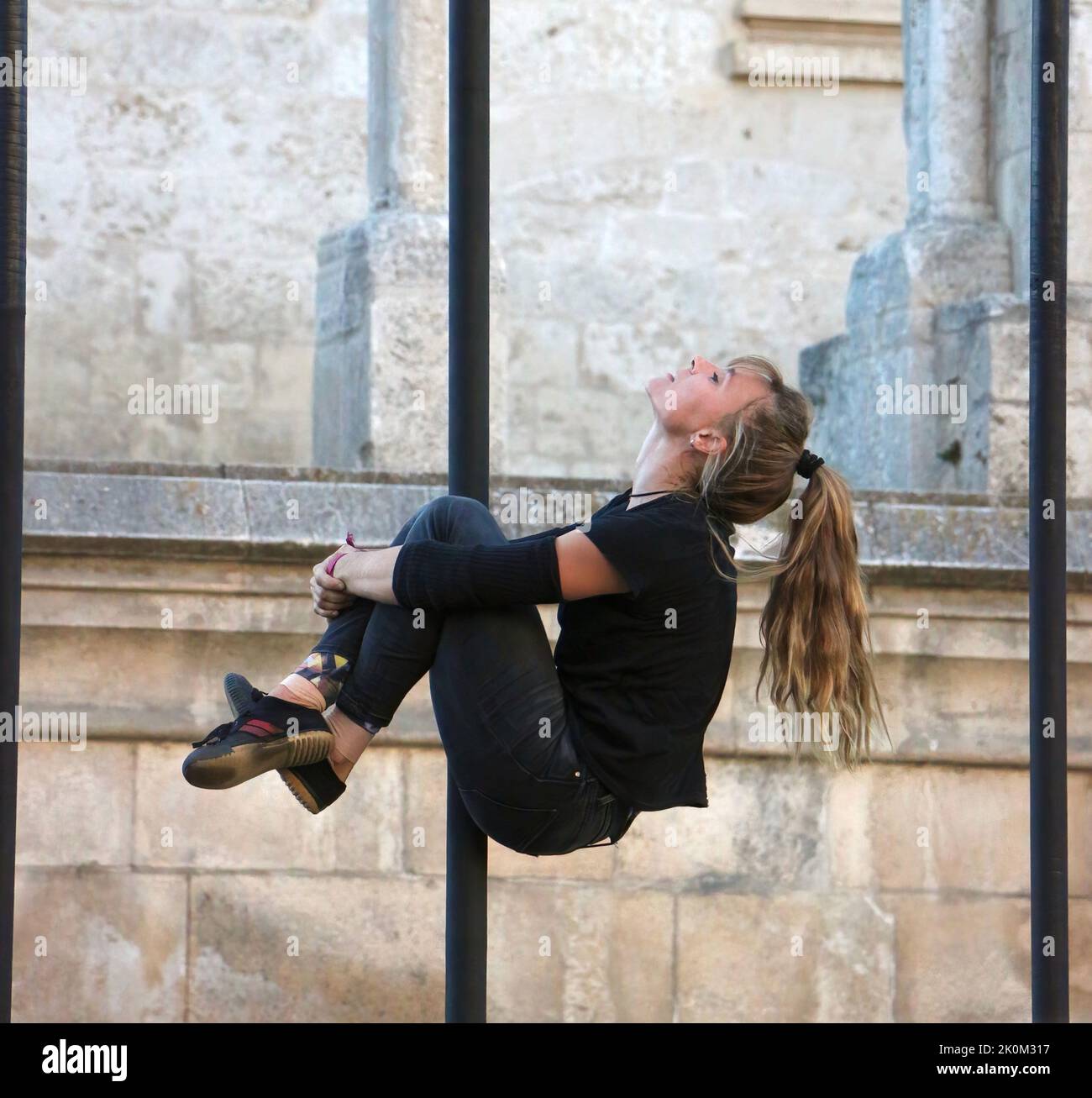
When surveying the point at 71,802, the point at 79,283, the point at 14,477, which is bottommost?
the point at 71,802

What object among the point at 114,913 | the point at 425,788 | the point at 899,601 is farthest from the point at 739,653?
the point at 114,913

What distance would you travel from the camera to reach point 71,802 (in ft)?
14.3

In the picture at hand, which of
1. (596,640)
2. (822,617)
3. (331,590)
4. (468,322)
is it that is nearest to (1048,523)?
(468,322)

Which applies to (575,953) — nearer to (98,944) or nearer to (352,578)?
(98,944)

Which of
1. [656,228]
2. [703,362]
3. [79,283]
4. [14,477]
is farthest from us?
[656,228]

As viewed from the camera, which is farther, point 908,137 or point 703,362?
point 908,137

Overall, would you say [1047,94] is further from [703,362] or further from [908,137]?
[908,137]

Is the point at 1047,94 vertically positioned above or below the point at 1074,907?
above

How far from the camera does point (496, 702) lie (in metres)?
2.46

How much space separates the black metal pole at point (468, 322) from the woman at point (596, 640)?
58 centimetres

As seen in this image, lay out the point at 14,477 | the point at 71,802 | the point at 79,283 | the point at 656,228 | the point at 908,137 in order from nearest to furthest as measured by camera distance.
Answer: the point at 14,477
the point at 71,802
the point at 908,137
the point at 79,283
the point at 656,228

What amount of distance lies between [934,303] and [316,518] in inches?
71.6
